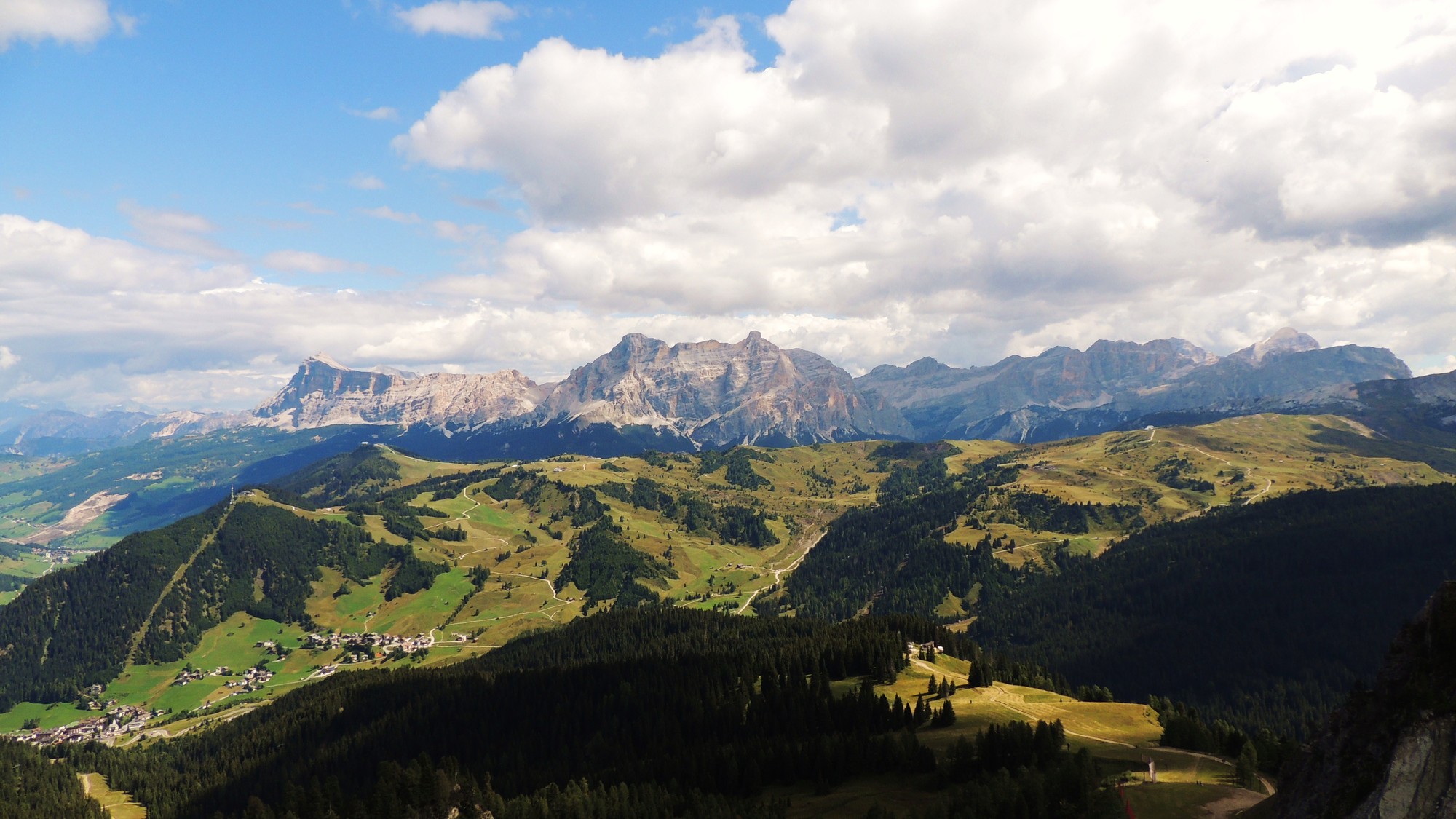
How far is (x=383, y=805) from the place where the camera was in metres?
120

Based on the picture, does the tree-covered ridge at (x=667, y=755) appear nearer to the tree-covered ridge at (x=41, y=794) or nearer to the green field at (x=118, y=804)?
the green field at (x=118, y=804)

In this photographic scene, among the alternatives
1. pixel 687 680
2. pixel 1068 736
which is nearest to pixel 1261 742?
pixel 1068 736

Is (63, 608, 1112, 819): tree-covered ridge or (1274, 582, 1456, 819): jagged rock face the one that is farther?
(63, 608, 1112, 819): tree-covered ridge

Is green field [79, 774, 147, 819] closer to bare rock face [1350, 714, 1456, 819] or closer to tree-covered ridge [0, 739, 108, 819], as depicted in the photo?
tree-covered ridge [0, 739, 108, 819]

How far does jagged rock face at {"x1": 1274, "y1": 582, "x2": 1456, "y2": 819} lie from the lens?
36219 mm

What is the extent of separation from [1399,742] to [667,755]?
12478 cm

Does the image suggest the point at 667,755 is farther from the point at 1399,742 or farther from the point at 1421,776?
the point at 1421,776

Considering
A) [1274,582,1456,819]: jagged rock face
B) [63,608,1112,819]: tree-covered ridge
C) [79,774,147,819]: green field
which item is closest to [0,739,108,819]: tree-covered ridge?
[79,774,147,819]: green field

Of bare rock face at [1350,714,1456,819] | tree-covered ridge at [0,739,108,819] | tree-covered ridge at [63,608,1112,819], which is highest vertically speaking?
bare rock face at [1350,714,1456,819]

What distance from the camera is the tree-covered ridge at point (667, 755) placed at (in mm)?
98250

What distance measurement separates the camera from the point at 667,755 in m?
141

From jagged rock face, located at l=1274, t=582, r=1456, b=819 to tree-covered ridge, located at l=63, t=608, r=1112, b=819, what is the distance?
3692cm

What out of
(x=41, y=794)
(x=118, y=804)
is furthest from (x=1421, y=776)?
(x=118, y=804)

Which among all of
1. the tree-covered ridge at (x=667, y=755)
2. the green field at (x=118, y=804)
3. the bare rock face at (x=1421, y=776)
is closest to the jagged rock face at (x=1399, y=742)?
the bare rock face at (x=1421, y=776)
